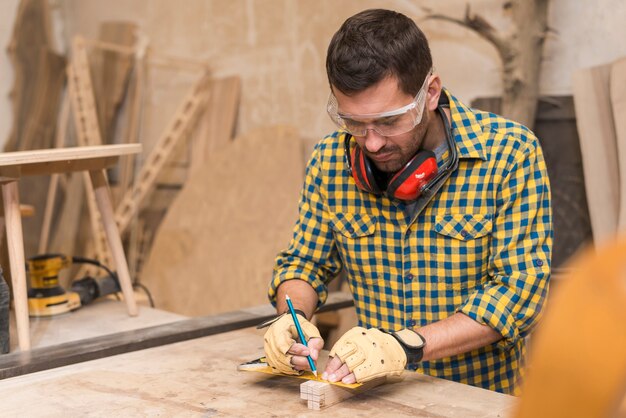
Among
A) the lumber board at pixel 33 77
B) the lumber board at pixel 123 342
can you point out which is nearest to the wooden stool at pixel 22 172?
the lumber board at pixel 123 342

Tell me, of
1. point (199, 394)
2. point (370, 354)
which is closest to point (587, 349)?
point (370, 354)

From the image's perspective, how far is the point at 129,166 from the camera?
18.3 feet

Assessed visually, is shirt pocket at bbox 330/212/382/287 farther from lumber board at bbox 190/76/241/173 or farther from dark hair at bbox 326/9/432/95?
lumber board at bbox 190/76/241/173

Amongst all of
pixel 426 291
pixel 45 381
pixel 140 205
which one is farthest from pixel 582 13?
pixel 140 205

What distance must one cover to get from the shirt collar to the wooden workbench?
2.20 ft

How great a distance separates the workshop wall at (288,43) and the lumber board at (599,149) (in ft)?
0.52

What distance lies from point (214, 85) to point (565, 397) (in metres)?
4.57

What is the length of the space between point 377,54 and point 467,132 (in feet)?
1.31

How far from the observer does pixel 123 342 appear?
2465 millimetres

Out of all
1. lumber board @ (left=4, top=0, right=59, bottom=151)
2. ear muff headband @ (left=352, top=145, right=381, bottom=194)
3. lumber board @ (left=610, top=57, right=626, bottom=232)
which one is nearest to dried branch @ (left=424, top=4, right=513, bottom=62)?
lumber board @ (left=610, top=57, right=626, bottom=232)

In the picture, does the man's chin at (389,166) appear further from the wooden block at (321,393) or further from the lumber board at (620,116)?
the lumber board at (620,116)

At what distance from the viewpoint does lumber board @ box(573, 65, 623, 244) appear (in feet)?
9.43

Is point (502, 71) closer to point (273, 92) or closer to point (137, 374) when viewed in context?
point (273, 92)

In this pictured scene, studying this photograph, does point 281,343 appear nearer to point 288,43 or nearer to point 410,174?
point 410,174
